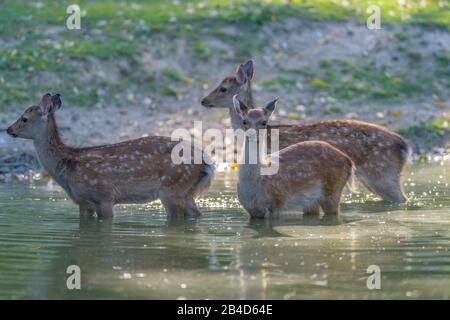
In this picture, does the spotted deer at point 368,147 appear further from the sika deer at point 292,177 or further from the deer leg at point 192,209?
the deer leg at point 192,209

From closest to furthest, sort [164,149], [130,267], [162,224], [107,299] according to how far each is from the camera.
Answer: [107,299] → [130,267] → [162,224] → [164,149]

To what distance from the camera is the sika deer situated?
12023 mm

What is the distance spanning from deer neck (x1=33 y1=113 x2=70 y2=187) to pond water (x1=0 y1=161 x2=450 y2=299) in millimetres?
417

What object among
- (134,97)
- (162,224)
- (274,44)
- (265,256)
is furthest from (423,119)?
(265,256)

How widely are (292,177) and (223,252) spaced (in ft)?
8.59

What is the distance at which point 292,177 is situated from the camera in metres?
12.3

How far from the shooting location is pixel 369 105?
19.3 metres

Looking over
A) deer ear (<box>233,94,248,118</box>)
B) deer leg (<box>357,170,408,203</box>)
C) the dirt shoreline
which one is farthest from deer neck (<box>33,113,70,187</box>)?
deer leg (<box>357,170,408,203</box>)

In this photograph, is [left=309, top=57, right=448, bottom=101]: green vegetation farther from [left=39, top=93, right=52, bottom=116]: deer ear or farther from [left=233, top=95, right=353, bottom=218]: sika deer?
[left=39, top=93, right=52, bottom=116]: deer ear

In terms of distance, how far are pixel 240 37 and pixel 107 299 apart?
1323 cm

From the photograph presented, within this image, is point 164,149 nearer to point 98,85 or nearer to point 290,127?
point 290,127

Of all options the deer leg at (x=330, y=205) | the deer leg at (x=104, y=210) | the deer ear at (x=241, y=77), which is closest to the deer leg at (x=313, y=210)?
the deer leg at (x=330, y=205)

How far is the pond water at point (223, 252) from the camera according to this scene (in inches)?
330

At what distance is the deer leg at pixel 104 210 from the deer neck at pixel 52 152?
546 millimetres
